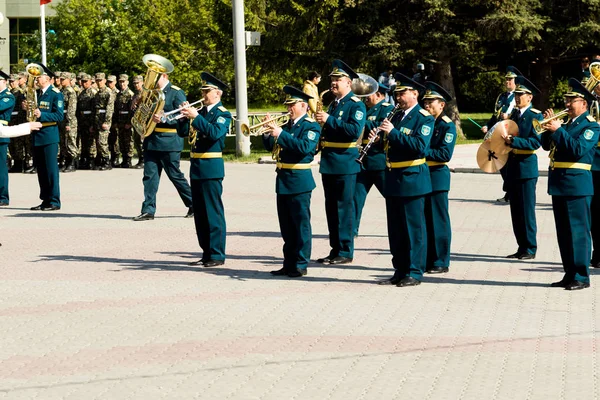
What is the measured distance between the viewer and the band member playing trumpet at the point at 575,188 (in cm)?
1042

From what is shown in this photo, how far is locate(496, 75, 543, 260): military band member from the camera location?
1223 centimetres

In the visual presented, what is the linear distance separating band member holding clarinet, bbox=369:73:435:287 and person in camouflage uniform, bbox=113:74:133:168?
13276mm

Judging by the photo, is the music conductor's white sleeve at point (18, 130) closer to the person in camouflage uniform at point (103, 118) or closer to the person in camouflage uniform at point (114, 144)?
the person in camouflage uniform at point (103, 118)

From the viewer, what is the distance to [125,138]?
2341cm

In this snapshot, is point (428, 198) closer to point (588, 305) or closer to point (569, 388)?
point (588, 305)

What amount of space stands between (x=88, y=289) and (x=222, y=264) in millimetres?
1789

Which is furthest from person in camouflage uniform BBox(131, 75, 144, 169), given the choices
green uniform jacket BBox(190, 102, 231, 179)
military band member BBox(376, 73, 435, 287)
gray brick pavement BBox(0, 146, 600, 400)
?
military band member BBox(376, 73, 435, 287)

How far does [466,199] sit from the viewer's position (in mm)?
17734

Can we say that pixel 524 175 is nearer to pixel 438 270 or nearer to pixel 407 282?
pixel 438 270

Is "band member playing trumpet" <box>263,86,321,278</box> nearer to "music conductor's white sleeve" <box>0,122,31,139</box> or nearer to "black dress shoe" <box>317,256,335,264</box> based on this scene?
"black dress shoe" <box>317,256,335,264</box>

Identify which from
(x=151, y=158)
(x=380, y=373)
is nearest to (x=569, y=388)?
(x=380, y=373)

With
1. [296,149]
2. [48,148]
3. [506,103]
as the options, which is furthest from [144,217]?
[506,103]

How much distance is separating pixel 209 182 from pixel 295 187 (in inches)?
43.4

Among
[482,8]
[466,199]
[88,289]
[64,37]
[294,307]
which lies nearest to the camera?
[294,307]
